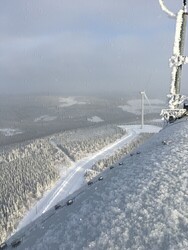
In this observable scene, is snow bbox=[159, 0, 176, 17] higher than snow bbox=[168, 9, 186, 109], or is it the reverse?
snow bbox=[159, 0, 176, 17]

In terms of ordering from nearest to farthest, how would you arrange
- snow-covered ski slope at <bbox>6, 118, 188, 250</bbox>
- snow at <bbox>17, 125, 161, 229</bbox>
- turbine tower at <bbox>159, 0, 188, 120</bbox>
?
snow-covered ski slope at <bbox>6, 118, 188, 250</bbox> → turbine tower at <bbox>159, 0, 188, 120</bbox> → snow at <bbox>17, 125, 161, 229</bbox>

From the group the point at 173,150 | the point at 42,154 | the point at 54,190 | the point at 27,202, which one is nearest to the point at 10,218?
the point at 27,202

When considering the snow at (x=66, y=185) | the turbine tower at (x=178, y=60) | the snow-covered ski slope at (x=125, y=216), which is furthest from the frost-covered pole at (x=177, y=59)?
the snow at (x=66, y=185)

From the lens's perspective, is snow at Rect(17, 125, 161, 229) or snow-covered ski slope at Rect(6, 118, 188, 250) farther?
snow at Rect(17, 125, 161, 229)

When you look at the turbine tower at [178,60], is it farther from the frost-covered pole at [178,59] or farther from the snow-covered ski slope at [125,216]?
the snow-covered ski slope at [125,216]

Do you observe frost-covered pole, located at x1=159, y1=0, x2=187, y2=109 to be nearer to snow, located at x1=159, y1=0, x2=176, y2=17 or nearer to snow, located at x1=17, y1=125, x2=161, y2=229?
snow, located at x1=159, y1=0, x2=176, y2=17

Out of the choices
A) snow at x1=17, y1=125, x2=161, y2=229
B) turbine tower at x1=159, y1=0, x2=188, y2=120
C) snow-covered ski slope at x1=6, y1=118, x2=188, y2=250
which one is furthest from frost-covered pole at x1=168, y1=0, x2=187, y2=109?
snow at x1=17, y1=125, x2=161, y2=229
